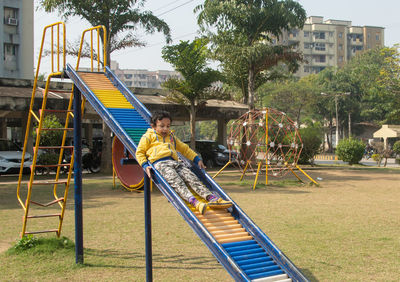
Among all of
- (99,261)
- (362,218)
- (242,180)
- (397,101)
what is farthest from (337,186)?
(397,101)

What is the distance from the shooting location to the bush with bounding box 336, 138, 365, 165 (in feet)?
86.1

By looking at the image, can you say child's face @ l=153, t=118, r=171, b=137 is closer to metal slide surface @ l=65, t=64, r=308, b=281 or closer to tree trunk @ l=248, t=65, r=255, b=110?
metal slide surface @ l=65, t=64, r=308, b=281

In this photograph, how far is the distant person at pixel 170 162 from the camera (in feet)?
15.1

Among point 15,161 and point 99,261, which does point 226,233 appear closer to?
point 99,261

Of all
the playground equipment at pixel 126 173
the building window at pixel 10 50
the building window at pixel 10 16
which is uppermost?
the building window at pixel 10 16

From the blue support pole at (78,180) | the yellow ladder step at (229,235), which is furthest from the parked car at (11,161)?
the yellow ladder step at (229,235)

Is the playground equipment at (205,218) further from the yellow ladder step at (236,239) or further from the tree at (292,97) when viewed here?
the tree at (292,97)

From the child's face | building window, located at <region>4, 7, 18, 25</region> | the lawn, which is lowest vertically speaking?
the lawn

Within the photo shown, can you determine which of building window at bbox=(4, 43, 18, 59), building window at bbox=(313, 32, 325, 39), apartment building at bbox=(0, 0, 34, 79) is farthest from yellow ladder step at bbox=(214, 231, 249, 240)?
building window at bbox=(313, 32, 325, 39)

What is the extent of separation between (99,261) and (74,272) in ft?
1.60

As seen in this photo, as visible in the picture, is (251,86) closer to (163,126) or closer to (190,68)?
(190,68)

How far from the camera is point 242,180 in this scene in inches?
656

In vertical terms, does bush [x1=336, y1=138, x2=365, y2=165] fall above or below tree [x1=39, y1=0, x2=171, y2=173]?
below

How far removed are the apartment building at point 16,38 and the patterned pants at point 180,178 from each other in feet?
113
